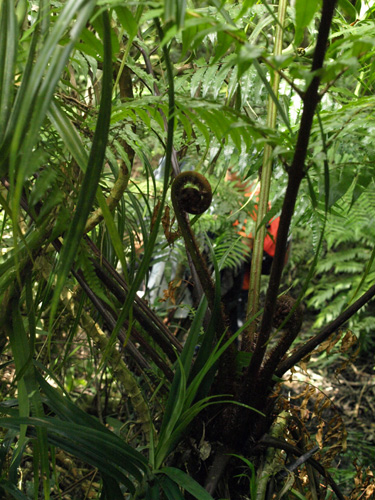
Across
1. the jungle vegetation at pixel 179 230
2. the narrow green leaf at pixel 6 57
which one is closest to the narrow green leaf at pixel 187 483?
the jungle vegetation at pixel 179 230

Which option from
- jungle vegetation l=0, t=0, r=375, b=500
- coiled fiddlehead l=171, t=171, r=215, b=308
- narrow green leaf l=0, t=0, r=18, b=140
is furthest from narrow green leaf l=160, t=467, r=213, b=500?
narrow green leaf l=0, t=0, r=18, b=140

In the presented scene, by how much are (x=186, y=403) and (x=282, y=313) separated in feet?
0.72

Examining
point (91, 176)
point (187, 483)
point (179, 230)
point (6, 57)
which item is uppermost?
point (6, 57)

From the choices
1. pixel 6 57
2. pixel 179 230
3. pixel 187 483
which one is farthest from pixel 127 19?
pixel 187 483

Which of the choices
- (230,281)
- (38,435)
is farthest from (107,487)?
(230,281)

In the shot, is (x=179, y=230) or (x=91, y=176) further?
(x=179, y=230)

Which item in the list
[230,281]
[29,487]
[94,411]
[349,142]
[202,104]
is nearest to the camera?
[202,104]

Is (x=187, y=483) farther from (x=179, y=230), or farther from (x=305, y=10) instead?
(x=305, y=10)

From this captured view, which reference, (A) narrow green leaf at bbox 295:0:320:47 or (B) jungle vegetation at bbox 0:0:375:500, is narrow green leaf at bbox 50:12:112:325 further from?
(A) narrow green leaf at bbox 295:0:320:47

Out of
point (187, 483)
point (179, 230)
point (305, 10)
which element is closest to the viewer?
point (305, 10)

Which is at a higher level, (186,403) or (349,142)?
(349,142)

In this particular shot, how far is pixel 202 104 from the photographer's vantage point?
55 centimetres

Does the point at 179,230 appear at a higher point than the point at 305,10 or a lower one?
lower

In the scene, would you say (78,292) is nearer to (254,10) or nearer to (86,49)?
(86,49)
